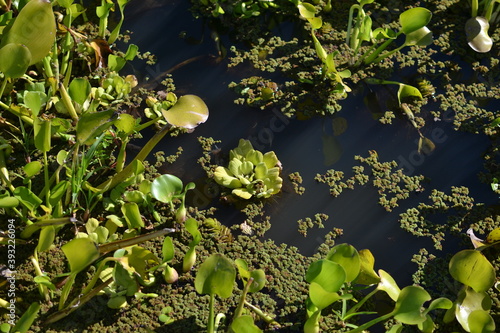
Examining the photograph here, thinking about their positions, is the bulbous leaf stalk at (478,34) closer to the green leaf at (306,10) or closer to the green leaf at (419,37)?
the green leaf at (419,37)

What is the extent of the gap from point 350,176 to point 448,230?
38 centimetres

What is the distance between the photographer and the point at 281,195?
2.03 metres

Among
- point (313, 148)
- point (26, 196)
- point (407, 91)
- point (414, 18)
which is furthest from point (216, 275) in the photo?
point (414, 18)

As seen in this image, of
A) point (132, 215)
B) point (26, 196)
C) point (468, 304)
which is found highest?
point (26, 196)

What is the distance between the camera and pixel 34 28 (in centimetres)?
175

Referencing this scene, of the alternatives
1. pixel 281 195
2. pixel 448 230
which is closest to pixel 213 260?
pixel 281 195

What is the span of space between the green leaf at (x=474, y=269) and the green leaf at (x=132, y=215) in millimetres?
931

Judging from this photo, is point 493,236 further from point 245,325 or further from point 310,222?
point 245,325

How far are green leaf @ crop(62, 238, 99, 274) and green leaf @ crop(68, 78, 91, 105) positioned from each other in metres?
0.67

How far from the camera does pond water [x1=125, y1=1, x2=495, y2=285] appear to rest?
196 cm

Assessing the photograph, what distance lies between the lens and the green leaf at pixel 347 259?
1.59 meters

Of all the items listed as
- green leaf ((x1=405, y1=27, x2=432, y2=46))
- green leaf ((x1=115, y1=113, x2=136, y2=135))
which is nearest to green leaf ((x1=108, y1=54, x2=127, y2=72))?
green leaf ((x1=115, y1=113, x2=136, y2=135))

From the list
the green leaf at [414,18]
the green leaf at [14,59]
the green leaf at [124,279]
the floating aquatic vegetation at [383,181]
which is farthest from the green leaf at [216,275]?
the green leaf at [414,18]

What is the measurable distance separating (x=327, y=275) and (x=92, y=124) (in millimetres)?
794
